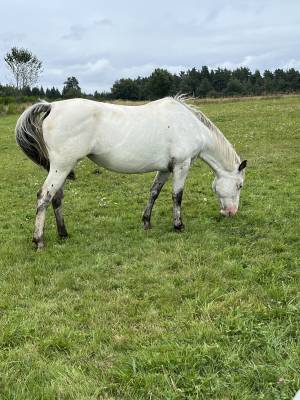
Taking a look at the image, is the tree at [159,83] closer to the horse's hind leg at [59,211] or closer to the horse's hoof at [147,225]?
the horse's hoof at [147,225]

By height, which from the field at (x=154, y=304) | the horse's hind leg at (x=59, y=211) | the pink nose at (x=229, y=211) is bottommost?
the field at (x=154, y=304)

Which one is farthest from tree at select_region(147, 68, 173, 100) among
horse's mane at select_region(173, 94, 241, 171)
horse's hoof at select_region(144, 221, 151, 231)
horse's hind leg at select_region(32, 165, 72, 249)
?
horse's hind leg at select_region(32, 165, 72, 249)

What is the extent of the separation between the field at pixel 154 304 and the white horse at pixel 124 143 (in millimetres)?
695

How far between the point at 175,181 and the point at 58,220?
2105mm

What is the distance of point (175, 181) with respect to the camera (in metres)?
7.91

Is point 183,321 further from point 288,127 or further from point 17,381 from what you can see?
point 288,127

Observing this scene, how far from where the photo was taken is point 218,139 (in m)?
8.09

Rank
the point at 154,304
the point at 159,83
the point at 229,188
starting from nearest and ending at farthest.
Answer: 1. the point at 154,304
2. the point at 229,188
3. the point at 159,83

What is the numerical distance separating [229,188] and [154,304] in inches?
155

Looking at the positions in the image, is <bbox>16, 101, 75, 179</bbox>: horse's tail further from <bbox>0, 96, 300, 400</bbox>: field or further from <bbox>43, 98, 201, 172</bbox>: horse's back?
<bbox>0, 96, 300, 400</bbox>: field

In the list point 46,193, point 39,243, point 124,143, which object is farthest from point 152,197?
point 39,243

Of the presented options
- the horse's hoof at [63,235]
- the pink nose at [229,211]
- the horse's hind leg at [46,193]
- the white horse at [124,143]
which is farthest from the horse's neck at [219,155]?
the horse's hoof at [63,235]

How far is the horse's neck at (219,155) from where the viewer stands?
807 cm

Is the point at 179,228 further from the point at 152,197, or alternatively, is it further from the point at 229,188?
the point at 229,188
